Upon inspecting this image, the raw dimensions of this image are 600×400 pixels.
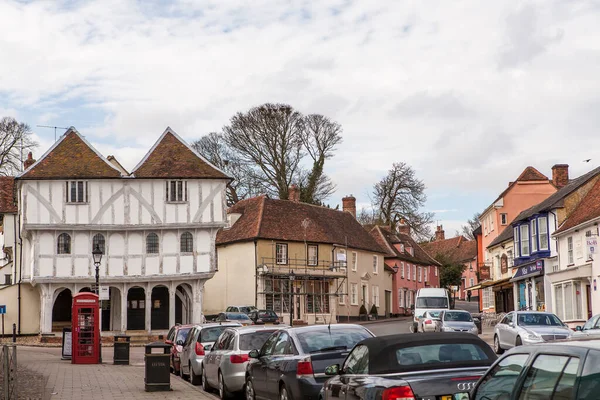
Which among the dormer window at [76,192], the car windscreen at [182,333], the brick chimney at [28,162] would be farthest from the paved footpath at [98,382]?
the brick chimney at [28,162]

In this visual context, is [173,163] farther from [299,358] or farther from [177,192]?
[299,358]

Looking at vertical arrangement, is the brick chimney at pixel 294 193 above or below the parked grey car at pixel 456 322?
above

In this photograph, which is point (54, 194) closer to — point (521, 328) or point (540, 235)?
point (540, 235)

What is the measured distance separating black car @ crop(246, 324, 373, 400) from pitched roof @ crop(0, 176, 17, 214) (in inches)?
1869

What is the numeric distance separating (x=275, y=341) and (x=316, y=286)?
48.6m

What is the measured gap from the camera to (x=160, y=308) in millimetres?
54188

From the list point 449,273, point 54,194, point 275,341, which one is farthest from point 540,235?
point 449,273

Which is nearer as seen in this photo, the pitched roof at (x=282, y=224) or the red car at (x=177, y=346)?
the red car at (x=177, y=346)

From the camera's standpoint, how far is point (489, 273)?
209 feet

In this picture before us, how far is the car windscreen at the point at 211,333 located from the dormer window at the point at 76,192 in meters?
30.2

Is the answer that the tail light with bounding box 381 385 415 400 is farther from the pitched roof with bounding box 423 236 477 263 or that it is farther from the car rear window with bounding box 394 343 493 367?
the pitched roof with bounding box 423 236 477 263

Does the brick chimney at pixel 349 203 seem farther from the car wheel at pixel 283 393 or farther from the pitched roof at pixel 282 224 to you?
the car wheel at pixel 283 393

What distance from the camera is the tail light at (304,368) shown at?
13617mm

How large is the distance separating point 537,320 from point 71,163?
33.1 m
